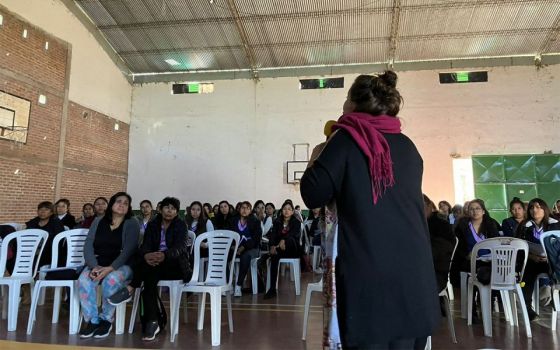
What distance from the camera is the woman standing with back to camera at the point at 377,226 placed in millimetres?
923

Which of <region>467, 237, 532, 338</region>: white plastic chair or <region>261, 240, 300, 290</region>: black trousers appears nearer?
<region>467, 237, 532, 338</region>: white plastic chair

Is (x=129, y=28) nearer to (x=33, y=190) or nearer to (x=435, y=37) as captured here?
(x=33, y=190)

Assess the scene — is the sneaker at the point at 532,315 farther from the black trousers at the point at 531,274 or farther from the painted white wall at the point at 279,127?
the painted white wall at the point at 279,127

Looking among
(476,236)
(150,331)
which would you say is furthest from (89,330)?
(476,236)

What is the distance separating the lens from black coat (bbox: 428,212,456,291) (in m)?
2.94

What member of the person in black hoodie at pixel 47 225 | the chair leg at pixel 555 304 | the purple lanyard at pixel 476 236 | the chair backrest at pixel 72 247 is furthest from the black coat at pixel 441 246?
the person in black hoodie at pixel 47 225

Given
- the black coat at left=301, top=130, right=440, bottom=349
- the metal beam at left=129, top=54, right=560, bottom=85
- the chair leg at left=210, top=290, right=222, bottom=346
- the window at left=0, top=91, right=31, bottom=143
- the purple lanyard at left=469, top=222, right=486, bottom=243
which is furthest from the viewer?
the metal beam at left=129, top=54, right=560, bottom=85

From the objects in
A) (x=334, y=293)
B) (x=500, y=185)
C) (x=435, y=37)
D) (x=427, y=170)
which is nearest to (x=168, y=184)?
(x=427, y=170)

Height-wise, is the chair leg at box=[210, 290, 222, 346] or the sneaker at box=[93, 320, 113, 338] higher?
the chair leg at box=[210, 290, 222, 346]

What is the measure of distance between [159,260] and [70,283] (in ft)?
2.54

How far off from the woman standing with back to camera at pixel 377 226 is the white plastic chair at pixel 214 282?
2.12 meters

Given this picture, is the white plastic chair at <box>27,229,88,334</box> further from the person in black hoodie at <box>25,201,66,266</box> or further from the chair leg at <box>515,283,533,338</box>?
the chair leg at <box>515,283,533,338</box>

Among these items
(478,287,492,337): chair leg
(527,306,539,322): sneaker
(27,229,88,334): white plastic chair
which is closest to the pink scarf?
(478,287,492,337): chair leg

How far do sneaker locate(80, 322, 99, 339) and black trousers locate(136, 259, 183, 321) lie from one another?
1.38 feet
